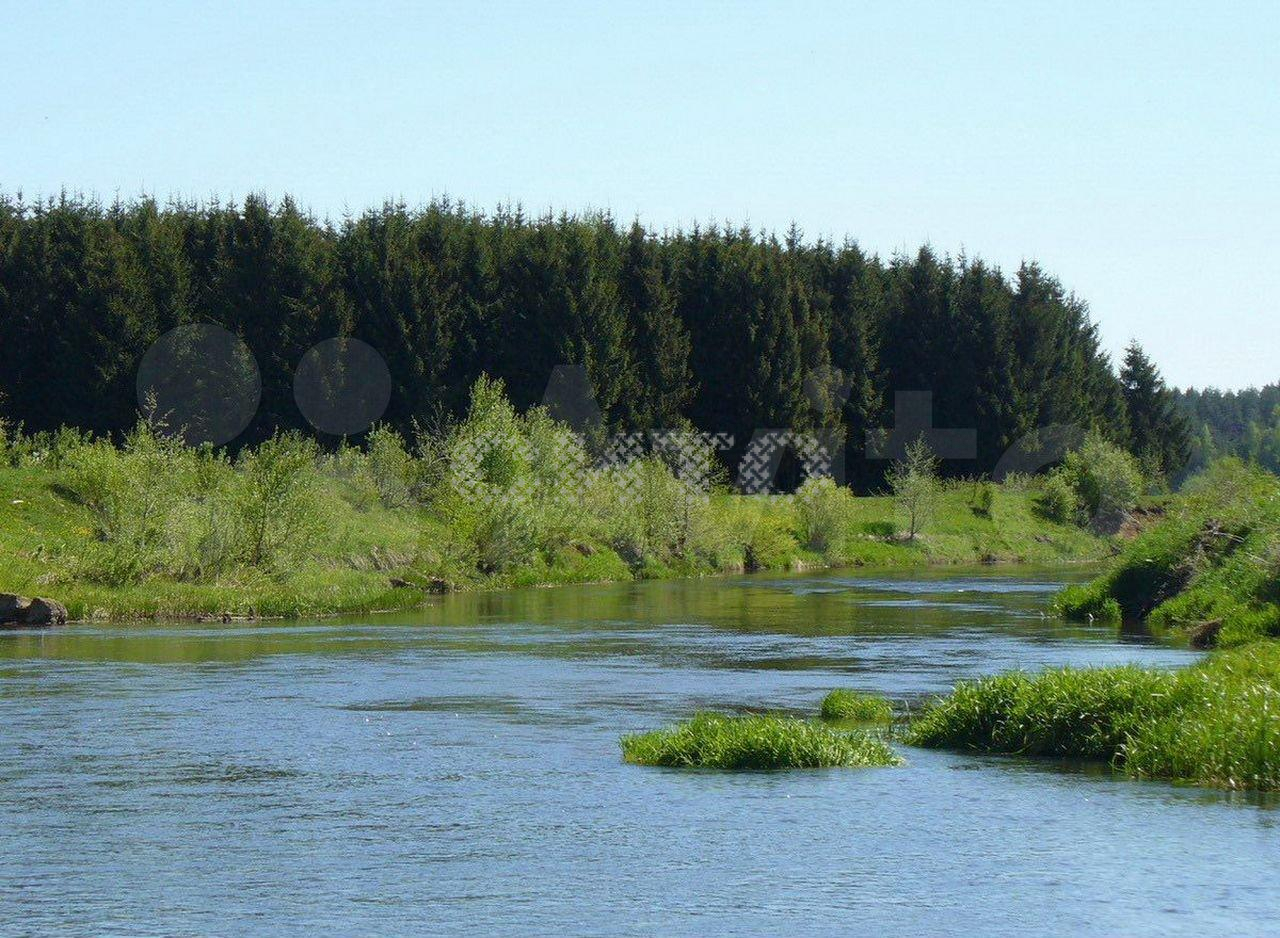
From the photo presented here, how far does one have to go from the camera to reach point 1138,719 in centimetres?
2242

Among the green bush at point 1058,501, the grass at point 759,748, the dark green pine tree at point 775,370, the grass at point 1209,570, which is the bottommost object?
the grass at point 759,748

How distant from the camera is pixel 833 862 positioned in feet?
56.0

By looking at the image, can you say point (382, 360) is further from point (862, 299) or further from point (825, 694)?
point (825, 694)

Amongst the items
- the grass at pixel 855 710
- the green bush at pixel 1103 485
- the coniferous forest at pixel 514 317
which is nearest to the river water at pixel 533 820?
the grass at pixel 855 710

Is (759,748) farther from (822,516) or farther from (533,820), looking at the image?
(822,516)

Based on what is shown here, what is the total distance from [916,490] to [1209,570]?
46.4 m

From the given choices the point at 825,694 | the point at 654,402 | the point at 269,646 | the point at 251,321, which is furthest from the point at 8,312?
the point at 825,694

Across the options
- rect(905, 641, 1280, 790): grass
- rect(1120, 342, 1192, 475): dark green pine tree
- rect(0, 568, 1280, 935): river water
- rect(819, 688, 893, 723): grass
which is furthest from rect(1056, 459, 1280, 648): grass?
rect(1120, 342, 1192, 475): dark green pine tree

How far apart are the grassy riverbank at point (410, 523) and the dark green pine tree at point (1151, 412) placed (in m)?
27.5

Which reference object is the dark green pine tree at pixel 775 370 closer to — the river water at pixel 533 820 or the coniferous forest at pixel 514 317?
the coniferous forest at pixel 514 317

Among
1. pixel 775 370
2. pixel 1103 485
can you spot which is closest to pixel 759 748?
pixel 775 370

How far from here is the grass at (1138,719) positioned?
20500 millimetres

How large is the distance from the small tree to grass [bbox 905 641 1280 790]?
206 feet

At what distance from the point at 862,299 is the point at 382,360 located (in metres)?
33.0
